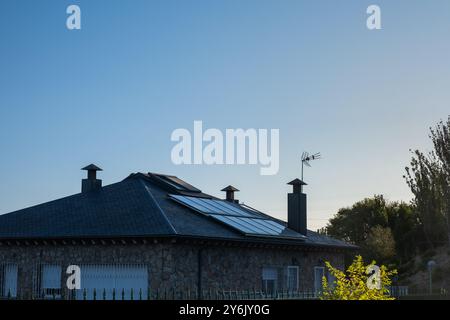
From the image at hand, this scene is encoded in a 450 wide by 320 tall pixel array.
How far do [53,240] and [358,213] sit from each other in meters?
57.2

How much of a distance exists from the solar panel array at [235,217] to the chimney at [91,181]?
16.2 feet

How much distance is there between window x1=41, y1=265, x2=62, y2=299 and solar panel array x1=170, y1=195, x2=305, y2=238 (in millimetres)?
6555

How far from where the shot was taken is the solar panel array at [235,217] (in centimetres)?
3203

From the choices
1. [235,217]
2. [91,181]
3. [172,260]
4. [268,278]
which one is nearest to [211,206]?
[235,217]

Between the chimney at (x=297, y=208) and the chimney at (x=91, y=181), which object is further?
the chimney at (x=297, y=208)

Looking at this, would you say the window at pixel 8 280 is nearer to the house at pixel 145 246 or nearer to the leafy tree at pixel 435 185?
the house at pixel 145 246

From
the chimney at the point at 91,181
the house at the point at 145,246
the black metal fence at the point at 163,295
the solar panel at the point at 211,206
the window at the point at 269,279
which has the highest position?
the chimney at the point at 91,181

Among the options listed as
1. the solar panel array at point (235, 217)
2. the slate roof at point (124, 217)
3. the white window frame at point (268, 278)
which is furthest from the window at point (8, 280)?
the white window frame at point (268, 278)

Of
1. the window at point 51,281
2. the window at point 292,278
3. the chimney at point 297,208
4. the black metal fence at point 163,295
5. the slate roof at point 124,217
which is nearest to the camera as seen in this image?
the black metal fence at point 163,295

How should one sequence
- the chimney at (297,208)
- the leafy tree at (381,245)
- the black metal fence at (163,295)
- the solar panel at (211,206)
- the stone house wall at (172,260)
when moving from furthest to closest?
the leafy tree at (381,245), the chimney at (297,208), the solar panel at (211,206), the stone house wall at (172,260), the black metal fence at (163,295)

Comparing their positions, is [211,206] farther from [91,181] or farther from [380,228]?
[380,228]

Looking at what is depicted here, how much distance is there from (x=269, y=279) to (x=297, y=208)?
685cm
